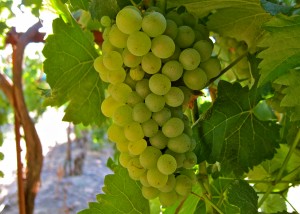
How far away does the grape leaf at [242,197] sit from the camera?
70cm

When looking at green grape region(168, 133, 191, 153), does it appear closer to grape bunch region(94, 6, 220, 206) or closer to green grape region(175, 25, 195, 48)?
grape bunch region(94, 6, 220, 206)

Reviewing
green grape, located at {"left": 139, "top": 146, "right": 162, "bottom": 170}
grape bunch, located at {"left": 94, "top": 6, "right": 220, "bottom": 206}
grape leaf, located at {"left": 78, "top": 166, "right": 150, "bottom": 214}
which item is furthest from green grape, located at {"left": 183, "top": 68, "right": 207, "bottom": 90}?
grape leaf, located at {"left": 78, "top": 166, "right": 150, "bottom": 214}

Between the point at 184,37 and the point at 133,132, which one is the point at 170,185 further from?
the point at 184,37

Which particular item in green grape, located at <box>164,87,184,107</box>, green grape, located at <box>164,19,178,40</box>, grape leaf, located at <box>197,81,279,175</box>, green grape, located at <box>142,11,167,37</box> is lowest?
grape leaf, located at <box>197,81,279,175</box>

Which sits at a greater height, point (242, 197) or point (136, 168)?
point (136, 168)

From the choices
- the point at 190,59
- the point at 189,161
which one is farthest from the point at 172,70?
the point at 189,161

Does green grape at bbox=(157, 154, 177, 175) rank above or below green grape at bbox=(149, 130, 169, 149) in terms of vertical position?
below

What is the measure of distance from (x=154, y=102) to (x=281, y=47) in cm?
18

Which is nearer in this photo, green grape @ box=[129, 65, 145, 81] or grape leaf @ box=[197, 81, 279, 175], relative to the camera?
green grape @ box=[129, 65, 145, 81]

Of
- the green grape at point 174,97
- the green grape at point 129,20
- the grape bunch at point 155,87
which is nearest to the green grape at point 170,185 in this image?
the grape bunch at point 155,87

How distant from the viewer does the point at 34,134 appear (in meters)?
1.32

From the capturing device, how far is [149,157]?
58cm

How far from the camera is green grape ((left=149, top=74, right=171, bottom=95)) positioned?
0.58 metres

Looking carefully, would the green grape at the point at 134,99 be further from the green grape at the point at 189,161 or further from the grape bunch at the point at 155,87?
the green grape at the point at 189,161
